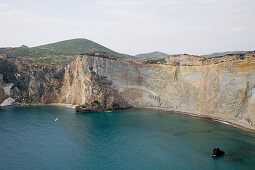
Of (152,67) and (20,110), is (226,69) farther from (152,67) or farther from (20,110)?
(20,110)

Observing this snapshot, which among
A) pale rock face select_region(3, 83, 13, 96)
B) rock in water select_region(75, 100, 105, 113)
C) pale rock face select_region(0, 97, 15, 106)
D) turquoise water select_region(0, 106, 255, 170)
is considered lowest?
turquoise water select_region(0, 106, 255, 170)

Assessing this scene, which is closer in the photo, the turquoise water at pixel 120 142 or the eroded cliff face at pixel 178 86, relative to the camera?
the turquoise water at pixel 120 142

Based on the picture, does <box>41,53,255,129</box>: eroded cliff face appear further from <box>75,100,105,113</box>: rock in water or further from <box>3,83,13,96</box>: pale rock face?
<box>3,83,13,96</box>: pale rock face

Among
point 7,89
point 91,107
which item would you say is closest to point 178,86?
point 91,107

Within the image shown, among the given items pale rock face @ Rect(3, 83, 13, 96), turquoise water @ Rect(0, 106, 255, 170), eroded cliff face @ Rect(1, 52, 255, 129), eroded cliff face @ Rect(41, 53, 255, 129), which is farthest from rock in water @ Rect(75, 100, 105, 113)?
pale rock face @ Rect(3, 83, 13, 96)

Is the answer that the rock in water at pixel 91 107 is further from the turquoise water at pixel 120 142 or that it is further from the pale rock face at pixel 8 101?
the pale rock face at pixel 8 101

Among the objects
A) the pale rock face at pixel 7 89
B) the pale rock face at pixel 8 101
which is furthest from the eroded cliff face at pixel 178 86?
the pale rock face at pixel 7 89
